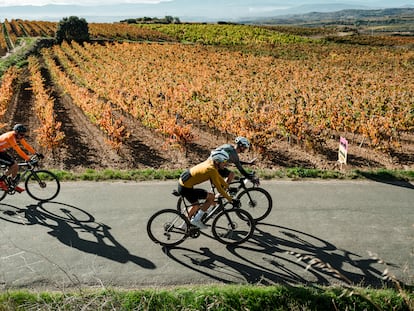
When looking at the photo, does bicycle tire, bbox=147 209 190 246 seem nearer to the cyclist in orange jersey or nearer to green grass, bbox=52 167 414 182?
green grass, bbox=52 167 414 182

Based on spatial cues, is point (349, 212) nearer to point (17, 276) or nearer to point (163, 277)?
point (163, 277)

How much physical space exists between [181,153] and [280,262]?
638cm

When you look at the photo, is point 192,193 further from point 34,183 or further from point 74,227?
point 34,183

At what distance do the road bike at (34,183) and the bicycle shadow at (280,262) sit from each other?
12.0ft

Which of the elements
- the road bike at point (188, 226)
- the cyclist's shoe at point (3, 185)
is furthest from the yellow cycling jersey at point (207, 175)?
the cyclist's shoe at point (3, 185)

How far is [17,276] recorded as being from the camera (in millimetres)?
6137

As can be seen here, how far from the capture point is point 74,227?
25.0ft

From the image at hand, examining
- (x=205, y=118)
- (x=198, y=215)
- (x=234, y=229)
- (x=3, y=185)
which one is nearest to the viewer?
(x=198, y=215)

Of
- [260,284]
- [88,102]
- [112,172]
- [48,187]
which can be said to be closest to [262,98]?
[88,102]

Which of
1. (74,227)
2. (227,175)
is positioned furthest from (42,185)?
(227,175)

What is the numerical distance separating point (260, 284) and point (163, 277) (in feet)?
5.28

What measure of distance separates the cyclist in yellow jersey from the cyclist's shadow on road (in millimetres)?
1252

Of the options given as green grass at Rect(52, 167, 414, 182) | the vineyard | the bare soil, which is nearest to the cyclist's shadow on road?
green grass at Rect(52, 167, 414, 182)

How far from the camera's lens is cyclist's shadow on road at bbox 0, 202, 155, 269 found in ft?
22.2
